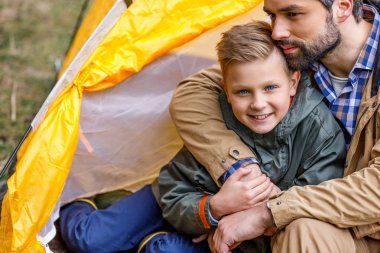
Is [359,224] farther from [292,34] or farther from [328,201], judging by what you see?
[292,34]

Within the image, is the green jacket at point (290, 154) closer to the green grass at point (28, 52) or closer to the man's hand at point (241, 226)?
the man's hand at point (241, 226)

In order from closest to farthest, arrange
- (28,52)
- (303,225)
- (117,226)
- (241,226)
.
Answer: (303,225), (241,226), (117,226), (28,52)

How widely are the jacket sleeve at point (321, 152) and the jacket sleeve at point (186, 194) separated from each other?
0.29 metres

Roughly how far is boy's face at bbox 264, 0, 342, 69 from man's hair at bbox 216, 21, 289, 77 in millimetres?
39

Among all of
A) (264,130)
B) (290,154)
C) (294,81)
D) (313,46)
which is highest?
(313,46)

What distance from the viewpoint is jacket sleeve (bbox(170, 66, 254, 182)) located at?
2.17 metres

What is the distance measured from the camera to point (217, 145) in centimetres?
220

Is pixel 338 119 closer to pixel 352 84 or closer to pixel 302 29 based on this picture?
pixel 352 84

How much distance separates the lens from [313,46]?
212 centimetres

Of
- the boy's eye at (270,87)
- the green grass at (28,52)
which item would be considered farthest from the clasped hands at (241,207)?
the green grass at (28,52)

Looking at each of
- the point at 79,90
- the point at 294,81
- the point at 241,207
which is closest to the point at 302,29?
the point at 294,81

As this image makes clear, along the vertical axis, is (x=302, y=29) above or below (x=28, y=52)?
above

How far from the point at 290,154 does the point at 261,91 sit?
0.23 metres

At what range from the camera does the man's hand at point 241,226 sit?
201cm
